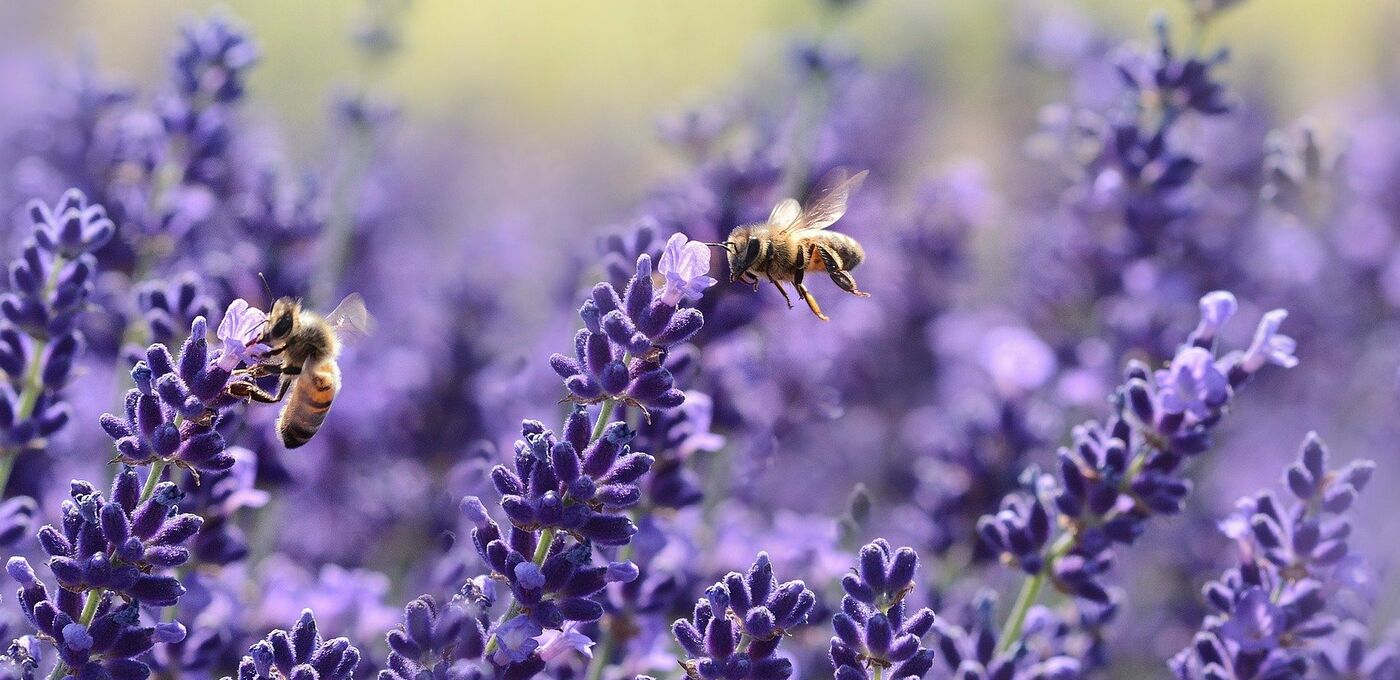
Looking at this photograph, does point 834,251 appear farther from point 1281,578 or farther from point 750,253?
point 1281,578

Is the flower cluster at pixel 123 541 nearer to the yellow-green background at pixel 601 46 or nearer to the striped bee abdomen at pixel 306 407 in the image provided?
the striped bee abdomen at pixel 306 407

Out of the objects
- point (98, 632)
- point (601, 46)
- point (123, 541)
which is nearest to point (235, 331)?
point (123, 541)

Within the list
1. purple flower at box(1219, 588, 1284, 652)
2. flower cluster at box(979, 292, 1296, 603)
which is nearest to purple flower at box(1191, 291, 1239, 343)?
flower cluster at box(979, 292, 1296, 603)

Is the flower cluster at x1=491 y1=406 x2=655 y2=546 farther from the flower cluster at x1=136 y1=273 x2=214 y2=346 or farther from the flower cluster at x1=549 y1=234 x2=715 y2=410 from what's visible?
the flower cluster at x1=136 y1=273 x2=214 y2=346

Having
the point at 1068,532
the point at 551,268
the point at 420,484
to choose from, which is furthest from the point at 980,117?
the point at 1068,532

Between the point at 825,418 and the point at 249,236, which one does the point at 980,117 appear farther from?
the point at 249,236

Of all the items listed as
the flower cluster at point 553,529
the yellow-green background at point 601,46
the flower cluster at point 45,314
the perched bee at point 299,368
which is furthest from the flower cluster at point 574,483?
the yellow-green background at point 601,46
